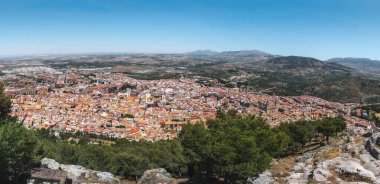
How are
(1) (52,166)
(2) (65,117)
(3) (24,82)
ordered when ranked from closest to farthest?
1. (1) (52,166)
2. (2) (65,117)
3. (3) (24,82)

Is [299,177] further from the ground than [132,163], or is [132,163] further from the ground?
[299,177]

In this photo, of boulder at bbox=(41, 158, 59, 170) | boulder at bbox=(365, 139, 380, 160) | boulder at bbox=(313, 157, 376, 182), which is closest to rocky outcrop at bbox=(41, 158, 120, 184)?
boulder at bbox=(41, 158, 59, 170)

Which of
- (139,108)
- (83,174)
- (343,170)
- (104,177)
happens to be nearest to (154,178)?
(104,177)

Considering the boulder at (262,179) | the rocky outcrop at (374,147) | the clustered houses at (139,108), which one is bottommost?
the clustered houses at (139,108)

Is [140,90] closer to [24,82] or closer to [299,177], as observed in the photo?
[24,82]

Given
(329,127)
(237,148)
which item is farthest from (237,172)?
(329,127)

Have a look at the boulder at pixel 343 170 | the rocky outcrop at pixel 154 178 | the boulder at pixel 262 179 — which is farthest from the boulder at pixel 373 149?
the rocky outcrop at pixel 154 178

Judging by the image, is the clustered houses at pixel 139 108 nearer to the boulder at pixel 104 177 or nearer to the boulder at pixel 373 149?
the boulder at pixel 104 177

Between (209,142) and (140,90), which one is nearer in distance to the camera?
(209,142)

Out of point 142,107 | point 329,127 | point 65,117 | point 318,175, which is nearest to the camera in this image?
point 318,175
